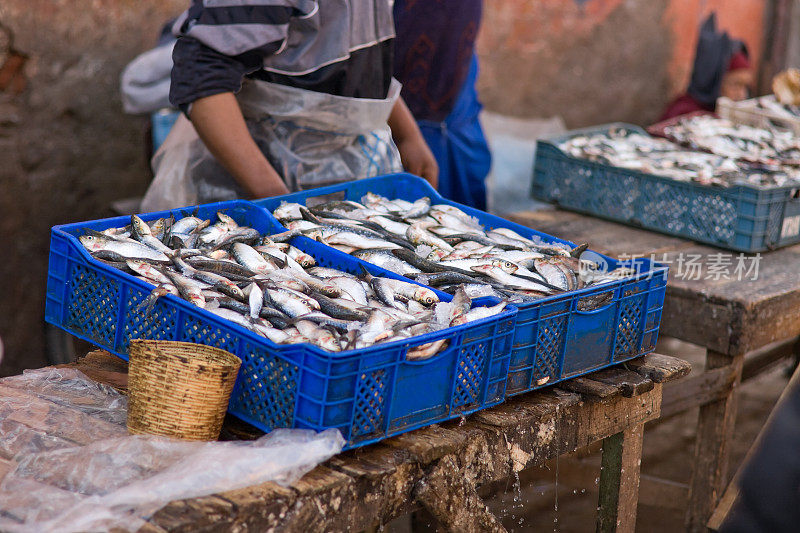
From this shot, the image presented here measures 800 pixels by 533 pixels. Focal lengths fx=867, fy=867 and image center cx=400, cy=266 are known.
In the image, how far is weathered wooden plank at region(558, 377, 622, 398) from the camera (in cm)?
235

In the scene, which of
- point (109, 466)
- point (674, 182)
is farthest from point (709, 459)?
point (109, 466)

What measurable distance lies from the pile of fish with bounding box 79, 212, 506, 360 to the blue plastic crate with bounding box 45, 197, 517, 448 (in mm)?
41

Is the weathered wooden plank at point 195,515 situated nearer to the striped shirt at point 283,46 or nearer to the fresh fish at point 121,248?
the fresh fish at point 121,248

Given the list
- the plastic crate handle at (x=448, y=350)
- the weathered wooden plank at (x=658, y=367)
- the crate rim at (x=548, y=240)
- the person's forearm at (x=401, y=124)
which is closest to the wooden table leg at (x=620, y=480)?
the weathered wooden plank at (x=658, y=367)

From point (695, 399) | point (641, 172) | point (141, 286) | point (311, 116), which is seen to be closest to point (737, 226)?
point (641, 172)

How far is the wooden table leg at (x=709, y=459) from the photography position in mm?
3557

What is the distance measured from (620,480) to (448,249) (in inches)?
36.2

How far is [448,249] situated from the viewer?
8.63 ft

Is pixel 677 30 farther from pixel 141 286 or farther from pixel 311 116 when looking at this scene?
pixel 141 286

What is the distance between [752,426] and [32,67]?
179 inches

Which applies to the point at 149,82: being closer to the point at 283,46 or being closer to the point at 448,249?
the point at 283,46

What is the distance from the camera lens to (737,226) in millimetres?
3678

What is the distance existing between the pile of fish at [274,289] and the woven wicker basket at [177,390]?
0.50 feet

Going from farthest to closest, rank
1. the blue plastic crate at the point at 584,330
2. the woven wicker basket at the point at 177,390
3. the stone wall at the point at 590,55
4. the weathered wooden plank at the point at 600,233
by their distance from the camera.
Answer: the stone wall at the point at 590,55, the weathered wooden plank at the point at 600,233, the blue plastic crate at the point at 584,330, the woven wicker basket at the point at 177,390
